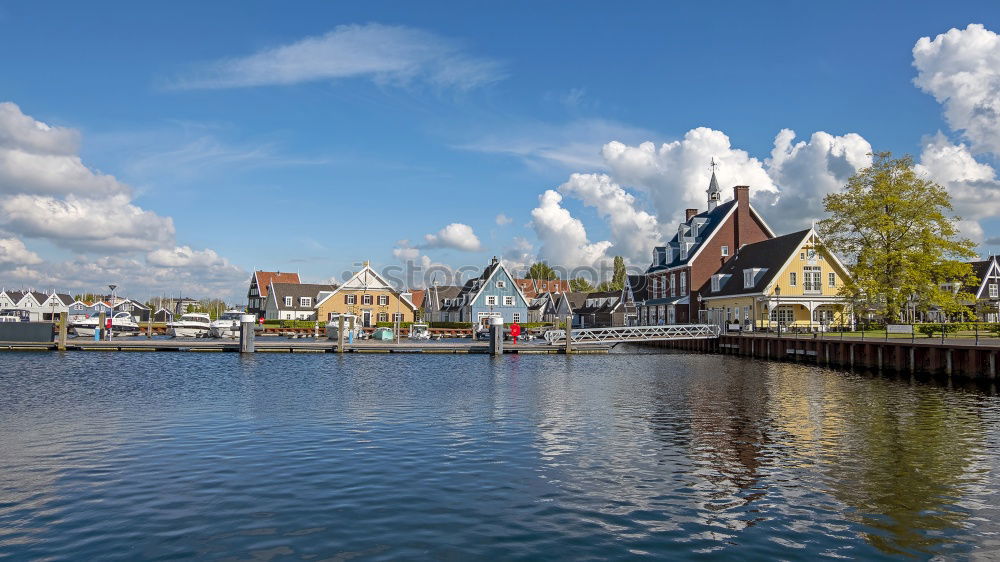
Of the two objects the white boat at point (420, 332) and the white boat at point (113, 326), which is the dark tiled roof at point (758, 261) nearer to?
the white boat at point (420, 332)

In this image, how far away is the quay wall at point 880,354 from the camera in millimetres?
32625

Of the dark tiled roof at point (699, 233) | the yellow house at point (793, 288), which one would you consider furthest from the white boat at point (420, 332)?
the yellow house at point (793, 288)

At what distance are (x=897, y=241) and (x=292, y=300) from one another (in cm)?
8619

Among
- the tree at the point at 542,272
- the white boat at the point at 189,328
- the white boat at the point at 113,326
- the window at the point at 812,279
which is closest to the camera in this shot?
the window at the point at 812,279

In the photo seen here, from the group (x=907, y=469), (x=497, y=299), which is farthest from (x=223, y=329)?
(x=907, y=469)

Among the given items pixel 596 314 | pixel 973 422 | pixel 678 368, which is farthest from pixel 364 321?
pixel 973 422

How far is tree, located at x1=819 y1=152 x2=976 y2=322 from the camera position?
45.6 m

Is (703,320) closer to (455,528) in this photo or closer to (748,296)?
(748,296)

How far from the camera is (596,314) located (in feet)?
372

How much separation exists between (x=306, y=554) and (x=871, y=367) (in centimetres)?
3981

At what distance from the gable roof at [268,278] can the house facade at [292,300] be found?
34.4 feet

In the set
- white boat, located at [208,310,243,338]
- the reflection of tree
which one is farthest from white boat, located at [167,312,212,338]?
the reflection of tree

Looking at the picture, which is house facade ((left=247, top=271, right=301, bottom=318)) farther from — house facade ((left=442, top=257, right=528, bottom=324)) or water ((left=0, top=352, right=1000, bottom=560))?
water ((left=0, top=352, right=1000, bottom=560))

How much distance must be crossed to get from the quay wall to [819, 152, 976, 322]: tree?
5545 millimetres
